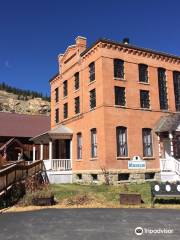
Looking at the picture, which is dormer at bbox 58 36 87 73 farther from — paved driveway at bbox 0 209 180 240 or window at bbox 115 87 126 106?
paved driveway at bbox 0 209 180 240

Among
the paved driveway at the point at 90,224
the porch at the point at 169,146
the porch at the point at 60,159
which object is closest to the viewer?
the paved driveway at the point at 90,224

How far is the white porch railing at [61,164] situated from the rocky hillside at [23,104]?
89832mm

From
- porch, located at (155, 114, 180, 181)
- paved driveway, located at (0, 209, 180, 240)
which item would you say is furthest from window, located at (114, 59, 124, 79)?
paved driveway, located at (0, 209, 180, 240)

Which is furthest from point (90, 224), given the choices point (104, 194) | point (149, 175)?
point (149, 175)

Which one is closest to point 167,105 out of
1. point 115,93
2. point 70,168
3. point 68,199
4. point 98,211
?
point 115,93

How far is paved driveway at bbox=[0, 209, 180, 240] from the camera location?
9945 mm

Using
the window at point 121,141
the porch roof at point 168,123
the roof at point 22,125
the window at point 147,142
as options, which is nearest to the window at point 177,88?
the porch roof at point 168,123

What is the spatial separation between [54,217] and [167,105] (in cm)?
1896

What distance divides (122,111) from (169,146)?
538cm

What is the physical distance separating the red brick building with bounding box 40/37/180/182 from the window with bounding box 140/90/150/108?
44 millimetres

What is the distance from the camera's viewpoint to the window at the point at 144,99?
2778 cm

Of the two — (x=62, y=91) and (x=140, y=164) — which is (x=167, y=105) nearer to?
(x=140, y=164)

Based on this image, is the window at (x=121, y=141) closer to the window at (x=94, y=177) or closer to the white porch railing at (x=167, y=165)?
the window at (x=94, y=177)

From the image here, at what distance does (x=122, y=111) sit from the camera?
26172 millimetres
